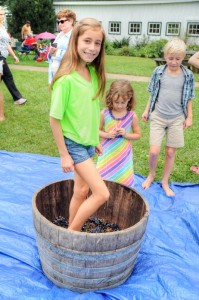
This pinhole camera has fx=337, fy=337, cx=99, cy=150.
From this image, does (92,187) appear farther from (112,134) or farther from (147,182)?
(147,182)

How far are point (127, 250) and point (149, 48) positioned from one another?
1825 cm

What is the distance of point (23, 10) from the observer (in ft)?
70.8

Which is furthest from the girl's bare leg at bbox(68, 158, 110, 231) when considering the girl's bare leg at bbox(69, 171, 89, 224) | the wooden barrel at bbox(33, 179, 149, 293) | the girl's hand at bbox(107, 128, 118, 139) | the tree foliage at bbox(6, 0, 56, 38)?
the tree foliage at bbox(6, 0, 56, 38)

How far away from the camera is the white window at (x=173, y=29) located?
21.2 meters

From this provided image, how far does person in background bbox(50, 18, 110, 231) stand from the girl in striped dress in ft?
2.39

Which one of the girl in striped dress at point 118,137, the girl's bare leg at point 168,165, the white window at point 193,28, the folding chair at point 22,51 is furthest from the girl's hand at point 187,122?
the white window at point 193,28

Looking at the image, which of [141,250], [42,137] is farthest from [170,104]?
[42,137]

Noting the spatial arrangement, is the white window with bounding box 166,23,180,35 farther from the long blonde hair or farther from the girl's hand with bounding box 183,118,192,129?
the long blonde hair

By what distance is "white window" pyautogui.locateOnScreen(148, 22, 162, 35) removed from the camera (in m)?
21.9

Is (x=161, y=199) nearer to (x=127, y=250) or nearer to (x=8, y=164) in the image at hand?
(x=127, y=250)

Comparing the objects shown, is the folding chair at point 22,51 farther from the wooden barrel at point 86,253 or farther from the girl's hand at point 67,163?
the girl's hand at point 67,163

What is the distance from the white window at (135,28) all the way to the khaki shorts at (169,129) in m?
20.7

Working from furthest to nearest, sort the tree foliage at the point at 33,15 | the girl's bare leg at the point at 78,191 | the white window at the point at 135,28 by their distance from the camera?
the white window at the point at 135,28 < the tree foliage at the point at 33,15 < the girl's bare leg at the point at 78,191

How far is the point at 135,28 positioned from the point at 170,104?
2105cm
